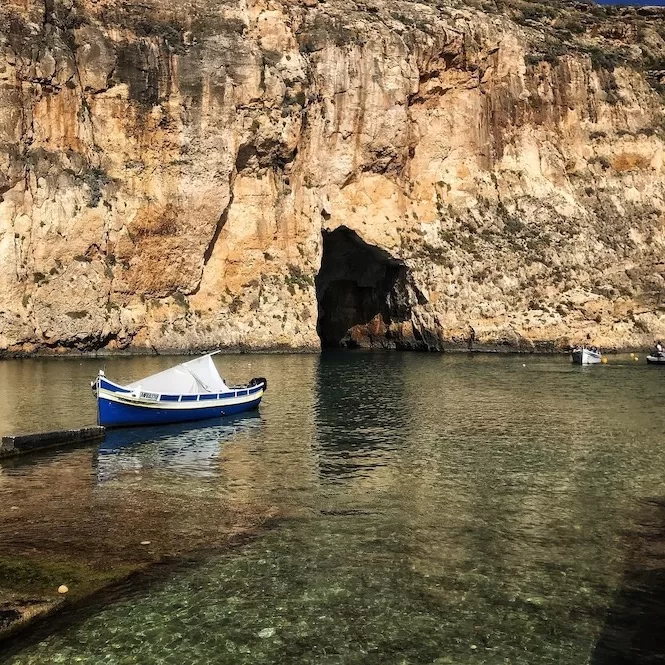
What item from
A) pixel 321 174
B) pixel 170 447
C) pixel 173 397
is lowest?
pixel 170 447

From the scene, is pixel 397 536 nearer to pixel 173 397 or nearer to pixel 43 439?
pixel 43 439

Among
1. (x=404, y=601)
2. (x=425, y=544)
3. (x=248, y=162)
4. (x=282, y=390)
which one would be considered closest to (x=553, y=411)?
(x=282, y=390)

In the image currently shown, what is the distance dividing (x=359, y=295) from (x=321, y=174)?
20218 mm

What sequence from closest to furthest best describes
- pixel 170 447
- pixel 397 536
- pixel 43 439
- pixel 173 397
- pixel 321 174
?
pixel 397 536 → pixel 43 439 → pixel 170 447 → pixel 173 397 → pixel 321 174

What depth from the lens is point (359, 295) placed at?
311 ft

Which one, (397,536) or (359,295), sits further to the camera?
(359,295)

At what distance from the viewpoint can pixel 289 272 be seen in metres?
78.1

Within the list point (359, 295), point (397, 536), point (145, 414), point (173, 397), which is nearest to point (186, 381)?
point (173, 397)

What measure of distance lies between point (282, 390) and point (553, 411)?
641 inches

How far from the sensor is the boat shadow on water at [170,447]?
911 inches

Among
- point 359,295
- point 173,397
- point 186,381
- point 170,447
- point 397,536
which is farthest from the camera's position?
point 359,295

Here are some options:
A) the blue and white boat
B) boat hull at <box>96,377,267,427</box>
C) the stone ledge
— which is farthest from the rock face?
the stone ledge

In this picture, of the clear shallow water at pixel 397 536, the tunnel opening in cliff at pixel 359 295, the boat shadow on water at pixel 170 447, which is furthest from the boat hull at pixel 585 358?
the boat shadow on water at pixel 170 447

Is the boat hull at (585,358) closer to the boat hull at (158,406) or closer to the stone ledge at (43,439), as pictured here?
the boat hull at (158,406)
